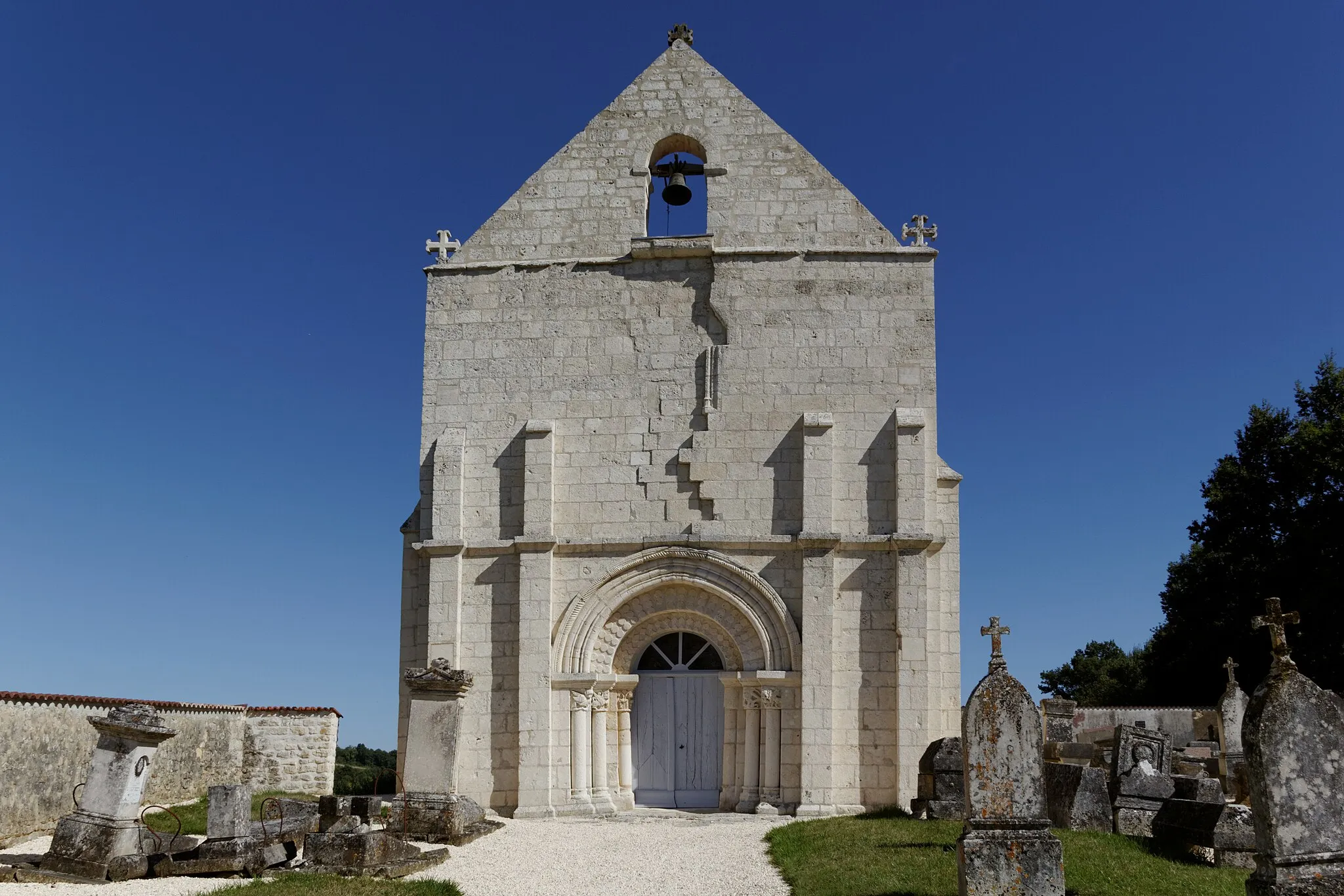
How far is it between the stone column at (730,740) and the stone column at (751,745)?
4.2 inches

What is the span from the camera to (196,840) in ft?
36.5

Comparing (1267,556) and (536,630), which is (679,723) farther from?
(1267,556)

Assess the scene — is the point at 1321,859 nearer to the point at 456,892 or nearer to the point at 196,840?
the point at 456,892

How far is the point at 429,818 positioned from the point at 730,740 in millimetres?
4507

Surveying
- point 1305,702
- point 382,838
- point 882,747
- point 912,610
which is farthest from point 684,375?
point 1305,702

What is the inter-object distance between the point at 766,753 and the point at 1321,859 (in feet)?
29.0

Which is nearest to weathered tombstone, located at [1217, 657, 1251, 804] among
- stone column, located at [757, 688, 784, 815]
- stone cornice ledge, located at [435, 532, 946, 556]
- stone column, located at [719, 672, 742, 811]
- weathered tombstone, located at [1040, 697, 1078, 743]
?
stone cornice ledge, located at [435, 532, 946, 556]

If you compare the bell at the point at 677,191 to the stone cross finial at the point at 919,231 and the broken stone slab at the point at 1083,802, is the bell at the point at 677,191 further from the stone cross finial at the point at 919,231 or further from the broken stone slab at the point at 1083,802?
the broken stone slab at the point at 1083,802

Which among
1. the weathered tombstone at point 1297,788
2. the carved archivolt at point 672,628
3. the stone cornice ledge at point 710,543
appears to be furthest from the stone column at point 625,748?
the weathered tombstone at point 1297,788

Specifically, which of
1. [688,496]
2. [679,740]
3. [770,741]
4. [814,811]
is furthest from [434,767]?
[688,496]

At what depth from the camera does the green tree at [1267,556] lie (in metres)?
24.9

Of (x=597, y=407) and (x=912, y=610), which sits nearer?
(x=912, y=610)

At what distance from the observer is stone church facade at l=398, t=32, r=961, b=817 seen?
577 inches

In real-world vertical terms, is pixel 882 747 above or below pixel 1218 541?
below
